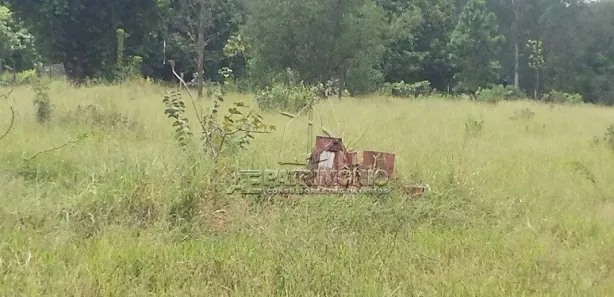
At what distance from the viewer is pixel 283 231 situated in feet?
10.7

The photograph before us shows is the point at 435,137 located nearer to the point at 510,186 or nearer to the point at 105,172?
the point at 510,186

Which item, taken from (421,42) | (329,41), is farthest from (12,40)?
(421,42)

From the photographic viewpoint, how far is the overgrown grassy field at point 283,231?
2.68 meters

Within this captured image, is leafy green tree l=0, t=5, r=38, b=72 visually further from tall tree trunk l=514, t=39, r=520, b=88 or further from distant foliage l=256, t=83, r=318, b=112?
tall tree trunk l=514, t=39, r=520, b=88

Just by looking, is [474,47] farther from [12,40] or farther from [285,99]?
[285,99]

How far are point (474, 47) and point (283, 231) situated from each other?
95.8 ft

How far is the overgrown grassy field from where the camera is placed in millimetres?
2684

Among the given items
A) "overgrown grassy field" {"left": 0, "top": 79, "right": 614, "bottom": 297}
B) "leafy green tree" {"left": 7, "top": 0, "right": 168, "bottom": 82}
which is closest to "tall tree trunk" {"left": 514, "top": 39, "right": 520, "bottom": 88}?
"leafy green tree" {"left": 7, "top": 0, "right": 168, "bottom": 82}

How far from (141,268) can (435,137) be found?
4.83m

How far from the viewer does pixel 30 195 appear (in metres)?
3.45

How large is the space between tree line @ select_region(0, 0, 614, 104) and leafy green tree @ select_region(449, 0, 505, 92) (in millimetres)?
60

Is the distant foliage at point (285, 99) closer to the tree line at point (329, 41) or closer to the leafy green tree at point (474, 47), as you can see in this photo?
the tree line at point (329, 41)

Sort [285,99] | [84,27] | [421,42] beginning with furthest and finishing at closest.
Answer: [421,42] < [84,27] < [285,99]

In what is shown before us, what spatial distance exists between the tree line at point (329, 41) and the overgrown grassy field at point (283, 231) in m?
2.07
